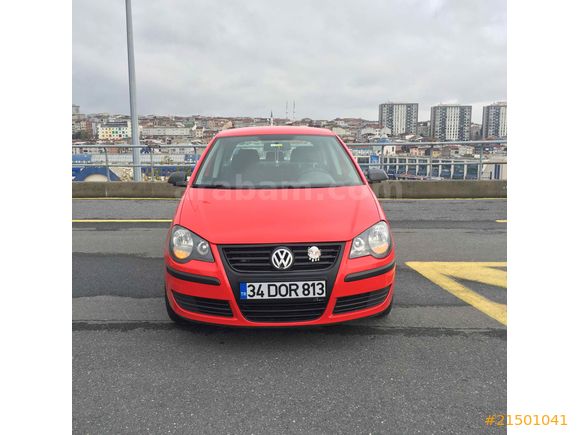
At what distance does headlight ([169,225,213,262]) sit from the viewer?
9.36ft

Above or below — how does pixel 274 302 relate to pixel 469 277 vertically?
above

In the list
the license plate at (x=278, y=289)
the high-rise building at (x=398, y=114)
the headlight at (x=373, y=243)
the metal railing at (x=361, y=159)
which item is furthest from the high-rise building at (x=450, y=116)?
the license plate at (x=278, y=289)

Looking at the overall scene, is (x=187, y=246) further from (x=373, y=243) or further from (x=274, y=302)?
(x=373, y=243)

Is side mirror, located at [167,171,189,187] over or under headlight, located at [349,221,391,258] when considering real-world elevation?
over

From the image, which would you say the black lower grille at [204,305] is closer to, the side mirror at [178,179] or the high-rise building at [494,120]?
the side mirror at [178,179]

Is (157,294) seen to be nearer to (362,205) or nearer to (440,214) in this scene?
(362,205)

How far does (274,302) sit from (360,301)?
1.93 ft

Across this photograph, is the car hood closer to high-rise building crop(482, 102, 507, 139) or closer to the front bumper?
the front bumper

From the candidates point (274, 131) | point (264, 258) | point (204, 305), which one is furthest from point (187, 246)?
point (274, 131)

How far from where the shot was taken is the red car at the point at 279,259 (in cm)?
274

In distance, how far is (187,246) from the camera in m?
2.94

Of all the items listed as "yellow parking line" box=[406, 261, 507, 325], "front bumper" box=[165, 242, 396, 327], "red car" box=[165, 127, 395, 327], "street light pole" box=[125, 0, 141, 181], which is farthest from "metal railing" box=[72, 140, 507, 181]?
"front bumper" box=[165, 242, 396, 327]

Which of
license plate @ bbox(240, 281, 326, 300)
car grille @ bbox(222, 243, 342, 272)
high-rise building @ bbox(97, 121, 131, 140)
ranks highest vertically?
high-rise building @ bbox(97, 121, 131, 140)

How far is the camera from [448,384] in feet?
8.28
